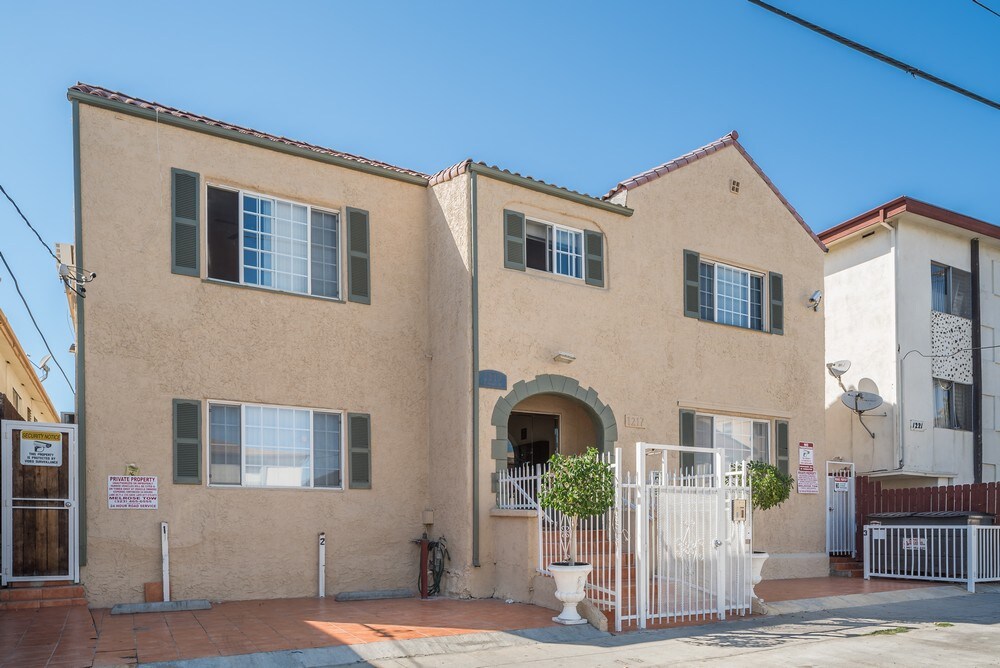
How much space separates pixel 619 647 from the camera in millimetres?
9508

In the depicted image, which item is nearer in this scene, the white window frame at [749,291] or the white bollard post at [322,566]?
the white bollard post at [322,566]

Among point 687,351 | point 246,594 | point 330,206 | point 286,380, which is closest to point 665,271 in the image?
point 687,351

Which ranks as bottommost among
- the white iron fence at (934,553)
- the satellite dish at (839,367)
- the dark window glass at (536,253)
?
the white iron fence at (934,553)

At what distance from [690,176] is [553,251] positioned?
3.56 m

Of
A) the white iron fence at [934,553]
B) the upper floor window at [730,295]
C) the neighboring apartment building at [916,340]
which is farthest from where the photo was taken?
the neighboring apartment building at [916,340]

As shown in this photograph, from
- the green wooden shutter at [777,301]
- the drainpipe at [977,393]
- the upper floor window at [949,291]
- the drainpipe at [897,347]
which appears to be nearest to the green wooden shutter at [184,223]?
the green wooden shutter at [777,301]

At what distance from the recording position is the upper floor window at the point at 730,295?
1620cm

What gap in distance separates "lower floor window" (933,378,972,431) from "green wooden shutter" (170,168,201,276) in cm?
1667

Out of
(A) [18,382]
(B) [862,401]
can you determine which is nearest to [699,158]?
(B) [862,401]

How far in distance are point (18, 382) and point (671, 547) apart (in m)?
17.9

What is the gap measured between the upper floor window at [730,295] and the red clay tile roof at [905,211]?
492 cm

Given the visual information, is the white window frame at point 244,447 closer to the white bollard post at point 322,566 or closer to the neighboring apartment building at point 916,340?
the white bollard post at point 322,566

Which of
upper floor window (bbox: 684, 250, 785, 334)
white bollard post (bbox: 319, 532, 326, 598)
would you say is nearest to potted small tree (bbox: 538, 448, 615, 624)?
white bollard post (bbox: 319, 532, 326, 598)

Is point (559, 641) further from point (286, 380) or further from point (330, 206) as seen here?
point (330, 206)
